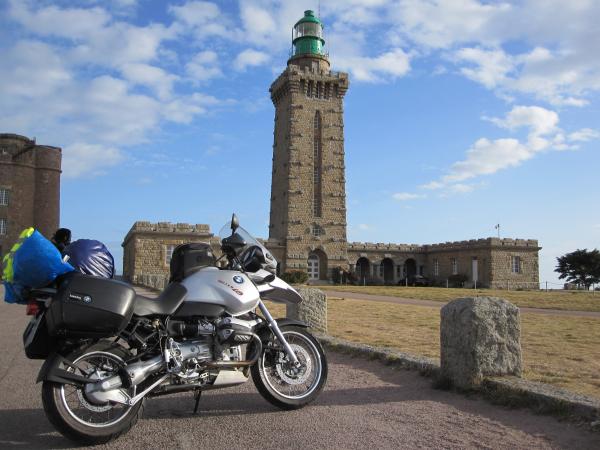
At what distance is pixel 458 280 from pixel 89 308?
46.4 metres

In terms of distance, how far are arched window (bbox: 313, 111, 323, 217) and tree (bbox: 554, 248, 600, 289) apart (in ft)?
82.4

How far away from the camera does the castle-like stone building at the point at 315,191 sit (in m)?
44.5

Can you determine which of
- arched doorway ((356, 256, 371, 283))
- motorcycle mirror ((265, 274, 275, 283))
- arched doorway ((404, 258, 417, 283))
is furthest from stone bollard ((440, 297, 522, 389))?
arched doorway ((404, 258, 417, 283))

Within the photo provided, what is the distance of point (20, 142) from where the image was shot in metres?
49.7

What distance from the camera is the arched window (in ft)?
149

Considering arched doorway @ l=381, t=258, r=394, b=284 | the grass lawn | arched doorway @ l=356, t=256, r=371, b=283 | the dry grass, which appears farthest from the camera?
arched doorway @ l=381, t=258, r=394, b=284

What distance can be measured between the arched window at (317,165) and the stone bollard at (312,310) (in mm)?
35996

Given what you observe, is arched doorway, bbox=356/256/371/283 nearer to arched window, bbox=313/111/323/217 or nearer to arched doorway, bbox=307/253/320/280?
arched doorway, bbox=307/253/320/280

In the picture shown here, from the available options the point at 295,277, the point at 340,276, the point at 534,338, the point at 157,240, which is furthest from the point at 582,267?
the point at 534,338

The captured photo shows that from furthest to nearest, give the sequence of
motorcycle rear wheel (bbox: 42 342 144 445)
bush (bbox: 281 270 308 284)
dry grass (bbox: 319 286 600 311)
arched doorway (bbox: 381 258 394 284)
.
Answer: arched doorway (bbox: 381 258 394 284) → bush (bbox: 281 270 308 284) → dry grass (bbox: 319 286 600 311) → motorcycle rear wheel (bbox: 42 342 144 445)

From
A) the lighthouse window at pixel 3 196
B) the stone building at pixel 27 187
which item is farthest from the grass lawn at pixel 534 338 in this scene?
the lighthouse window at pixel 3 196

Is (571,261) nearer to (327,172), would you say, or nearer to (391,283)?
(391,283)

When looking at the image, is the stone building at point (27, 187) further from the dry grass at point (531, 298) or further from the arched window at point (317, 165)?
the dry grass at point (531, 298)

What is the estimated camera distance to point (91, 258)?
4191 mm
